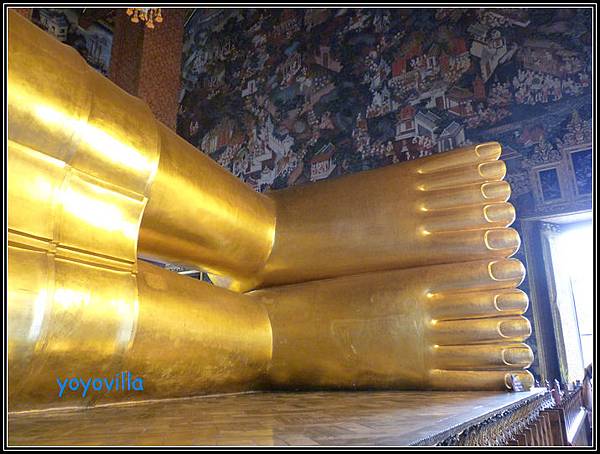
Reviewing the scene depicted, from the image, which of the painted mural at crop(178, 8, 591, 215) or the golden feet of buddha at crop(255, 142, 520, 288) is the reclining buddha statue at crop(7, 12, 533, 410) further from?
the painted mural at crop(178, 8, 591, 215)

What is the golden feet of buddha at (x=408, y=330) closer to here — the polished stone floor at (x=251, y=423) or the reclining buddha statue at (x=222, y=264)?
the reclining buddha statue at (x=222, y=264)

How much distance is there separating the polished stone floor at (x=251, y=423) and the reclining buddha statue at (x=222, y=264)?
0.14m

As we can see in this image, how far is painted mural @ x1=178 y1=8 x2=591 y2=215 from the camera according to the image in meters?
3.11

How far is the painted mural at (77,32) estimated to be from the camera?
5326 millimetres

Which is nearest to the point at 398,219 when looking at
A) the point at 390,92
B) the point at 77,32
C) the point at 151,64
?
the point at 390,92

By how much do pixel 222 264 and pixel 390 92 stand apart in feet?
10.2

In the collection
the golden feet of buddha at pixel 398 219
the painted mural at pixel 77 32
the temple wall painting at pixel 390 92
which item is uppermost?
the painted mural at pixel 77 32

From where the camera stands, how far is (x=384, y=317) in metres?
1.25

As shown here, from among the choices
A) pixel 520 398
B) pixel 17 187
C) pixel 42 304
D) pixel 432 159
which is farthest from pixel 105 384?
pixel 432 159

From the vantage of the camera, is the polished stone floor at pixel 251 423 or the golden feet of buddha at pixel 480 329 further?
the golden feet of buddha at pixel 480 329

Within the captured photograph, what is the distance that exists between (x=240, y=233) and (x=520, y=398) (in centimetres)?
77

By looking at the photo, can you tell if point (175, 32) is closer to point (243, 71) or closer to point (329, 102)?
point (243, 71)

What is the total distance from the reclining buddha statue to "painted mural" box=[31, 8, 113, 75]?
A: 5.05m

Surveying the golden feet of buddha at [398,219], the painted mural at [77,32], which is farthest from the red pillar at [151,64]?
the golden feet of buddha at [398,219]
